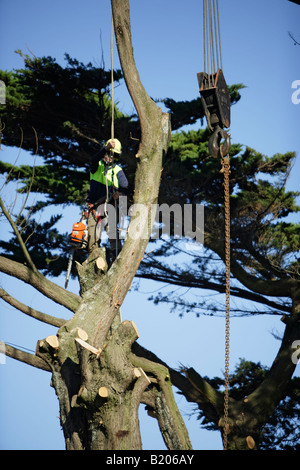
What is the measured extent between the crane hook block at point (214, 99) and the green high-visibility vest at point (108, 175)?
4.90 feet

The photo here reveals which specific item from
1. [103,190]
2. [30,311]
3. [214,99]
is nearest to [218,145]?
[214,99]

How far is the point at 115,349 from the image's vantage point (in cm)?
636

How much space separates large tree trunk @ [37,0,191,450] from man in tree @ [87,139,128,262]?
17.1 inches

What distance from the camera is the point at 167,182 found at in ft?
33.1

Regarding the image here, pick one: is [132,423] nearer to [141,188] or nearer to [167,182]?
[141,188]

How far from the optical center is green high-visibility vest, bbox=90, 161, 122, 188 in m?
7.39

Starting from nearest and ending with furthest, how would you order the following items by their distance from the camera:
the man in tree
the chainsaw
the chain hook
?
1. the chain hook
2. the man in tree
3. the chainsaw

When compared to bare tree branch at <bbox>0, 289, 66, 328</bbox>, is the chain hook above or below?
above

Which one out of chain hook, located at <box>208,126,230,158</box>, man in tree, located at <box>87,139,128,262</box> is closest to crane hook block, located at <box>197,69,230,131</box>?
chain hook, located at <box>208,126,230,158</box>

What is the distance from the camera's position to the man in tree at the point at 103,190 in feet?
23.9

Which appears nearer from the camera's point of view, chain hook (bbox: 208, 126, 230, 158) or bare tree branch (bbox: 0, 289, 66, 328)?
chain hook (bbox: 208, 126, 230, 158)

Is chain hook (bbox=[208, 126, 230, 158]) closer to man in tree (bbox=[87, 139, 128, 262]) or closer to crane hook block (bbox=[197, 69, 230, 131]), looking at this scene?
crane hook block (bbox=[197, 69, 230, 131])

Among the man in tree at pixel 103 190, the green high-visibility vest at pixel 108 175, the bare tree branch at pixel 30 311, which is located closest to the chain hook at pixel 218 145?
the man in tree at pixel 103 190
